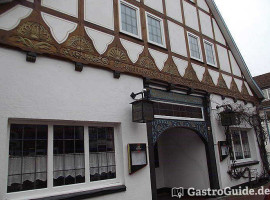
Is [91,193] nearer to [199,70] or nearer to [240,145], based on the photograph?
[199,70]

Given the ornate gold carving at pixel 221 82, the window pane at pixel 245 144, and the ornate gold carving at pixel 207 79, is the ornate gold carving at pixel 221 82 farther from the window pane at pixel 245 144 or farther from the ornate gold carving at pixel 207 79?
the window pane at pixel 245 144

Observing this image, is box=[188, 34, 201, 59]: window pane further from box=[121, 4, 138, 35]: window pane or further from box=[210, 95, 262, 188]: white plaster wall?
box=[121, 4, 138, 35]: window pane

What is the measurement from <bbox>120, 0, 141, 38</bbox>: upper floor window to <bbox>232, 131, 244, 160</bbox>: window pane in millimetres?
6745

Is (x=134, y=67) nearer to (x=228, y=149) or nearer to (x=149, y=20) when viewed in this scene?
(x=149, y=20)

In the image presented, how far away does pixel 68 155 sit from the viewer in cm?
510

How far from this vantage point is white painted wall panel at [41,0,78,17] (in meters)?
5.39

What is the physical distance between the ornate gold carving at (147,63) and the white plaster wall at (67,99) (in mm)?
642

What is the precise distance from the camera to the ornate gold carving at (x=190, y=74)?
852 centimetres

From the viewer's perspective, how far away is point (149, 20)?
7871 millimetres

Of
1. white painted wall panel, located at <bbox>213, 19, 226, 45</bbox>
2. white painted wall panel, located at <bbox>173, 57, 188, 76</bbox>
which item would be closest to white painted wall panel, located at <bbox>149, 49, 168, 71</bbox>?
white painted wall panel, located at <bbox>173, 57, 188, 76</bbox>

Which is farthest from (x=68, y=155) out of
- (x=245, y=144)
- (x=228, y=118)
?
(x=245, y=144)

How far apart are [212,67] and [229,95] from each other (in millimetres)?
1596

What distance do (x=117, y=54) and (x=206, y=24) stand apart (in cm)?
607

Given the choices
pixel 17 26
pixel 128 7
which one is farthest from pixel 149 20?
pixel 17 26
